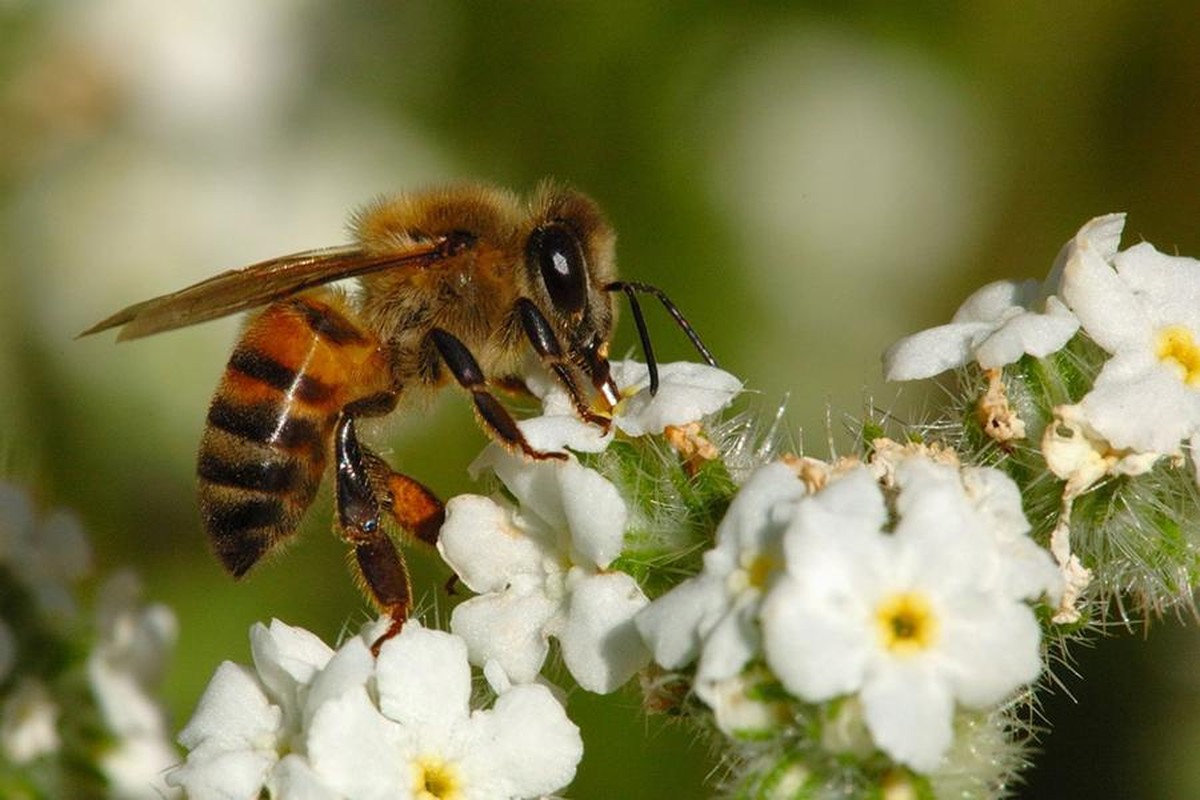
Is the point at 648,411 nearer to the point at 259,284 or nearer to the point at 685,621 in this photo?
the point at 685,621

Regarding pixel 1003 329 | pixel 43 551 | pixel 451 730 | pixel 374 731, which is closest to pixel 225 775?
pixel 374 731

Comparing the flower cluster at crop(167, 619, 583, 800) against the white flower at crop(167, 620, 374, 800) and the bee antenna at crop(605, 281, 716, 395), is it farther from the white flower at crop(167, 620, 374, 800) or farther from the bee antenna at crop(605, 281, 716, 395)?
the bee antenna at crop(605, 281, 716, 395)

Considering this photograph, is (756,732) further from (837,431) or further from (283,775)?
(837,431)

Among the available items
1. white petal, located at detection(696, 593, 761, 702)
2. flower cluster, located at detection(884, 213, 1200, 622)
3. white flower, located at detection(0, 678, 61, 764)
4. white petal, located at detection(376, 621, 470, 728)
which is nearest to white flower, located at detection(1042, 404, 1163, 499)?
flower cluster, located at detection(884, 213, 1200, 622)

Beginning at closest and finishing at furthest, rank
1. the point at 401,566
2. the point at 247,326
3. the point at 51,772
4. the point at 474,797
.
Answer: the point at 474,797 → the point at 401,566 → the point at 247,326 → the point at 51,772

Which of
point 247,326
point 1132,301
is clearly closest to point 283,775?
point 247,326

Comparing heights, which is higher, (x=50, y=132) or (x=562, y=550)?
(x=50, y=132)
